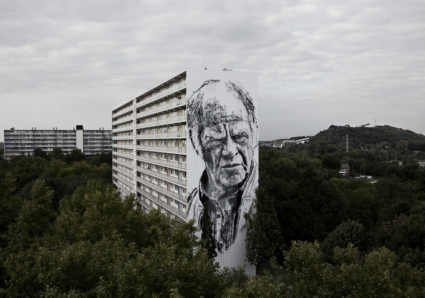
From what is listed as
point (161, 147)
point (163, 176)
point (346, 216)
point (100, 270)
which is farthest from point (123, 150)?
point (100, 270)

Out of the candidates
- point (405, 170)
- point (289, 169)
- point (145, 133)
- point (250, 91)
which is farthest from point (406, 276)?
point (405, 170)

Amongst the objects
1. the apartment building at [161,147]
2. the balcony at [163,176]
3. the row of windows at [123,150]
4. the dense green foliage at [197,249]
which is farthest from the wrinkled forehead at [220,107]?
the row of windows at [123,150]

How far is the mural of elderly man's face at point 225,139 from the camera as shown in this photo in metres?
34.4

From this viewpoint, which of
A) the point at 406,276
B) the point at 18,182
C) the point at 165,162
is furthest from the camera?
the point at 18,182

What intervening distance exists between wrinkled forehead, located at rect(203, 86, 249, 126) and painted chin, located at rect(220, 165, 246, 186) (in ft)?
17.6

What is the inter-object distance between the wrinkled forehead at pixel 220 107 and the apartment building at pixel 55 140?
12945cm

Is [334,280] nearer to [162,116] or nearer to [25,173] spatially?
[162,116]

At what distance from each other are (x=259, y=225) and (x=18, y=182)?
196ft

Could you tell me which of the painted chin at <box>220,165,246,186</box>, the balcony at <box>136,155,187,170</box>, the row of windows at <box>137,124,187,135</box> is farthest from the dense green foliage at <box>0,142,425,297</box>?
the row of windows at <box>137,124,187,135</box>

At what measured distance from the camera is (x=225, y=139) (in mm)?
35000

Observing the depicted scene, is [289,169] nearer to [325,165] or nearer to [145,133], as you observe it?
[145,133]

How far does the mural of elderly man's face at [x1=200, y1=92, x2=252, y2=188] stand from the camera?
3444 centimetres

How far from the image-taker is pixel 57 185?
167 ft

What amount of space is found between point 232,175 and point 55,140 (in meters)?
138
